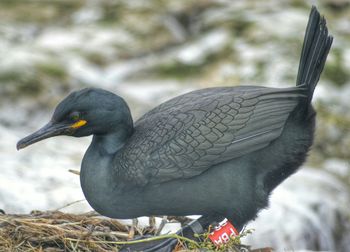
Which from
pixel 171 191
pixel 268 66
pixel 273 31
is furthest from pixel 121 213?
pixel 273 31

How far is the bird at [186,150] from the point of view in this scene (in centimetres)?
557

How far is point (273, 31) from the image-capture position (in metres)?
13.8

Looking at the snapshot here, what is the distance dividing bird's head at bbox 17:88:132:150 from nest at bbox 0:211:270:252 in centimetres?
60

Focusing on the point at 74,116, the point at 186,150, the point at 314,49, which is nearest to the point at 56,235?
the point at 74,116

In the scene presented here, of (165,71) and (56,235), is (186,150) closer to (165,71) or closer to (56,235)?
(56,235)

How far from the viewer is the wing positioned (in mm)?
5555

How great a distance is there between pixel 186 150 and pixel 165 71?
7848mm

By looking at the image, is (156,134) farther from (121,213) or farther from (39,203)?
(39,203)

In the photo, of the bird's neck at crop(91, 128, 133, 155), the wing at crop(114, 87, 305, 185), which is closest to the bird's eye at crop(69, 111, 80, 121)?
the bird's neck at crop(91, 128, 133, 155)

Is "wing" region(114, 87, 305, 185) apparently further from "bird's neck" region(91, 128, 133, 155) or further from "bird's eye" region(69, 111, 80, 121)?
"bird's eye" region(69, 111, 80, 121)

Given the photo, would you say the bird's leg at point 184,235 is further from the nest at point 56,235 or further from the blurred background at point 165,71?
the blurred background at point 165,71

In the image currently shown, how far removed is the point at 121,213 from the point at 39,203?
9.54 feet

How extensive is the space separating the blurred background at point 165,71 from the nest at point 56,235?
206cm

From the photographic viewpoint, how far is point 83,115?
559cm
